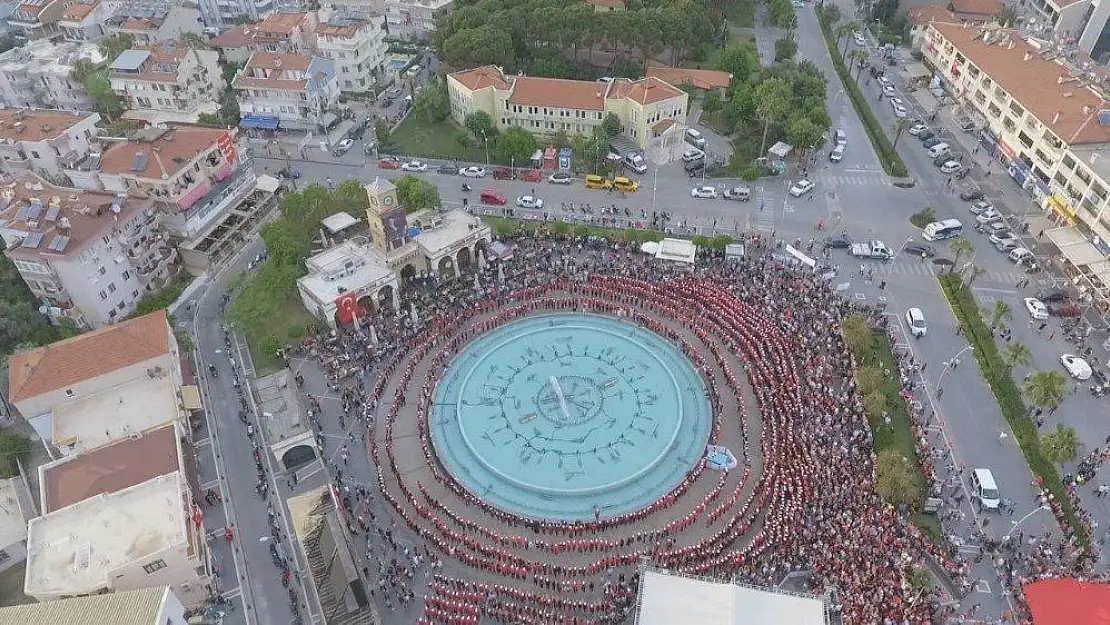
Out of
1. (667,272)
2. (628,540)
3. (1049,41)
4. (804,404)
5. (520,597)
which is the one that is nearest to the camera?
(520,597)

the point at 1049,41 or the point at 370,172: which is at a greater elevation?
the point at 1049,41

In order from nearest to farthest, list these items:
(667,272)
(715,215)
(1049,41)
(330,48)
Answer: (667,272) < (715,215) < (1049,41) < (330,48)

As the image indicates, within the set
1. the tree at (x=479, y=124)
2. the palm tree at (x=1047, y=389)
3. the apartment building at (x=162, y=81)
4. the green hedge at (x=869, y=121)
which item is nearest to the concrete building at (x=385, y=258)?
the tree at (x=479, y=124)

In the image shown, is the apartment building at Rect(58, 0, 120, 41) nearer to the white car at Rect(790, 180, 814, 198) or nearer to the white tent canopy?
the white car at Rect(790, 180, 814, 198)

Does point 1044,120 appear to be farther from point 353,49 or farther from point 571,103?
point 353,49

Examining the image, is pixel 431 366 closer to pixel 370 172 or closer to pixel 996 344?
pixel 370 172

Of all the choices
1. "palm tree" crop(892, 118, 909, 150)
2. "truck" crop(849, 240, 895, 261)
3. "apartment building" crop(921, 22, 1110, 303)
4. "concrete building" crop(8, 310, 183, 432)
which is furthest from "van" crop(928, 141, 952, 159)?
"concrete building" crop(8, 310, 183, 432)

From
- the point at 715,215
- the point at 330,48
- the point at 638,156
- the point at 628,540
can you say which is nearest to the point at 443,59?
the point at 330,48

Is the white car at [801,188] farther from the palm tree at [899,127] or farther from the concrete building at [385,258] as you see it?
the concrete building at [385,258]
